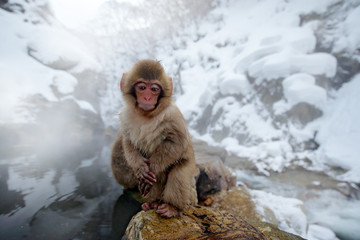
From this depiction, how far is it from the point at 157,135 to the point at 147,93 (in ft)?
0.92

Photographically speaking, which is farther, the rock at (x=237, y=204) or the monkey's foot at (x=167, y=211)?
the rock at (x=237, y=204)

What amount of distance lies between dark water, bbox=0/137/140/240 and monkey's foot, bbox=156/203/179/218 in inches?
27.0

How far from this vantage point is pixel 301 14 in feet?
30.1

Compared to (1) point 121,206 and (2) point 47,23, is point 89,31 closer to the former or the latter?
(2) point 47,23

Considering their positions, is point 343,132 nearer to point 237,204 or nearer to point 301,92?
point 301,92

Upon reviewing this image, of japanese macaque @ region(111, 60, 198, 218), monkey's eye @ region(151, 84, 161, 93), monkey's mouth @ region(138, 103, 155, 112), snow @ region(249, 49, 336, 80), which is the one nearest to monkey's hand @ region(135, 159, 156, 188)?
japanese macaque @ region(111, 60, 198, 218)

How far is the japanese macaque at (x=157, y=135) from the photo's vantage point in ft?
3.65

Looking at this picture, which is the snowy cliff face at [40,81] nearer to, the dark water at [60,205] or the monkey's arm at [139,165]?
the dark water at [60,205]

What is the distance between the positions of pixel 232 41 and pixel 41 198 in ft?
42.8

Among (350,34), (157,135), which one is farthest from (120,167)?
(350,34)

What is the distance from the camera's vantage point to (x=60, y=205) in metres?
1.93

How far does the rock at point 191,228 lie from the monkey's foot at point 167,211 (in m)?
0.03

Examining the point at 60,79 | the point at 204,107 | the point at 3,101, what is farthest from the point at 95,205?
the point at 60,79

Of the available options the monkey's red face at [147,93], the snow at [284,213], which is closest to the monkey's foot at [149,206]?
the monkey's red face at [147,93]
